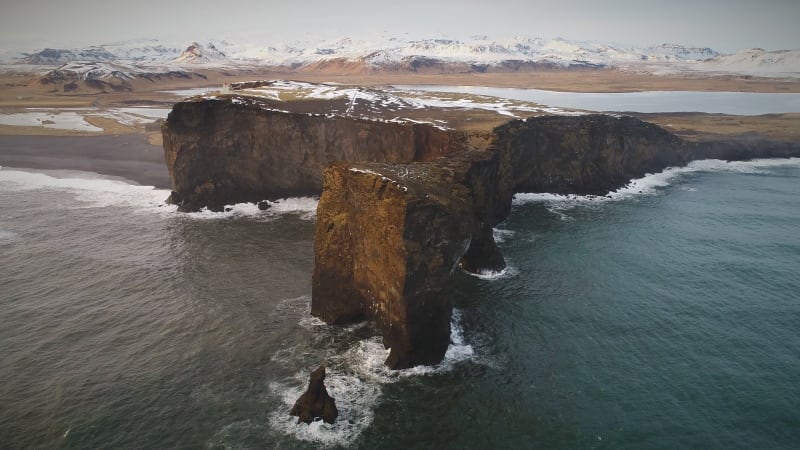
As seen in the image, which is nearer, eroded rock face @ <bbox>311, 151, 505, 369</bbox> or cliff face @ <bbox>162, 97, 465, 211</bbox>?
eroded rock face @ <bbox>311, 151, 505, 369</bbox>

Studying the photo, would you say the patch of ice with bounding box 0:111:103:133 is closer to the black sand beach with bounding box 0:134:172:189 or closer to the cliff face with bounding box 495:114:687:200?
the black sand beach with bounding box 0:134:172:189

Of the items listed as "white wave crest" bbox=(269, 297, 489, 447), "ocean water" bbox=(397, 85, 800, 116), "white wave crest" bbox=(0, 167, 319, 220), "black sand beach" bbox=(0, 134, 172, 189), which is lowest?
"white wave crest" bbox=(269, 297, 489, 447)

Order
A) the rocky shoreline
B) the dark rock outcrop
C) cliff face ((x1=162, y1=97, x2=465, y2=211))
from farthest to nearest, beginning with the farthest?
cliff face ((x1=162, y1=97, x2=465, y2=211)) → the rocky shoreline → the dark rock outcrop

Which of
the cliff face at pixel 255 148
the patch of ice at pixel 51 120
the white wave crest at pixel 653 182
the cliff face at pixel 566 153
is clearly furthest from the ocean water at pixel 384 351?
the patch of ice at pixel 51 120

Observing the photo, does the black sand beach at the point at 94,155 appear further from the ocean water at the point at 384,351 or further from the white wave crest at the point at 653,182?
the white wave crest at the point at 653,182

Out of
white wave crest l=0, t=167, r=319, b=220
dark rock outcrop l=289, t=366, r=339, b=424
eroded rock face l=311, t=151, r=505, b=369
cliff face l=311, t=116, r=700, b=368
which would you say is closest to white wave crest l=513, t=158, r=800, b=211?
cliff face l=311, t=116, r=700, b=368

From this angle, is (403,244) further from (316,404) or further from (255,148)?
(255,148)

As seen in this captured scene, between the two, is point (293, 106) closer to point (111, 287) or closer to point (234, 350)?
point (111, 287)

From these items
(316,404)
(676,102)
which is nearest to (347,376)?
(316,404)
